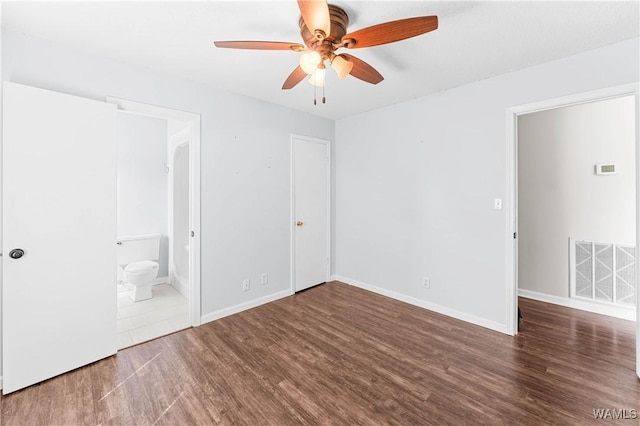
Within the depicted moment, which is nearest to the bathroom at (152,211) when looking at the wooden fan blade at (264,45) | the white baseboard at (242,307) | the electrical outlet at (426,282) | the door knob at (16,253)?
the white baseboard at (242,307)

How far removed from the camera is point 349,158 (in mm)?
4070

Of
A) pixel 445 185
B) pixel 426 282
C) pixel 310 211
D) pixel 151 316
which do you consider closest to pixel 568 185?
pixel 445 185

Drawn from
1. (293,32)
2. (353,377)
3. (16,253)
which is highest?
(293,32)

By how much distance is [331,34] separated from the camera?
1.64m

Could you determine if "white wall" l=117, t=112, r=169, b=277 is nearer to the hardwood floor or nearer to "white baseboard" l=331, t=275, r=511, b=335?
the hardwood floor

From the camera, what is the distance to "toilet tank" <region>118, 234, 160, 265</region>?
143 inches

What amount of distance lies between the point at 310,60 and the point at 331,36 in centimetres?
20

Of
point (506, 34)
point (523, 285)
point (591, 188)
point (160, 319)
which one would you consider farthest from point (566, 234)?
point (160, 319)

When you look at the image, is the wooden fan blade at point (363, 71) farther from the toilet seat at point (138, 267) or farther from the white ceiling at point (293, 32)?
the toilet seat at point (138, 267)

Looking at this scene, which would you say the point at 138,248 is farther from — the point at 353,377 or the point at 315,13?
the point at 315,13

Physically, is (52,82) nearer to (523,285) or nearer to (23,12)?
(23,12)

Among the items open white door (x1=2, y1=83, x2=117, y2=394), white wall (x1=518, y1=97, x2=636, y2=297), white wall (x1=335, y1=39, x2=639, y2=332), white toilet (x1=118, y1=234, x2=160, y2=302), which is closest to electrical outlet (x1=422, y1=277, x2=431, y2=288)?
white wall (x1=335, y1=39, x2=639, y2=332)

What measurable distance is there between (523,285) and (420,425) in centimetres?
284

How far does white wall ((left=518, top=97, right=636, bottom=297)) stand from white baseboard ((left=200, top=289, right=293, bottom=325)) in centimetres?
310
